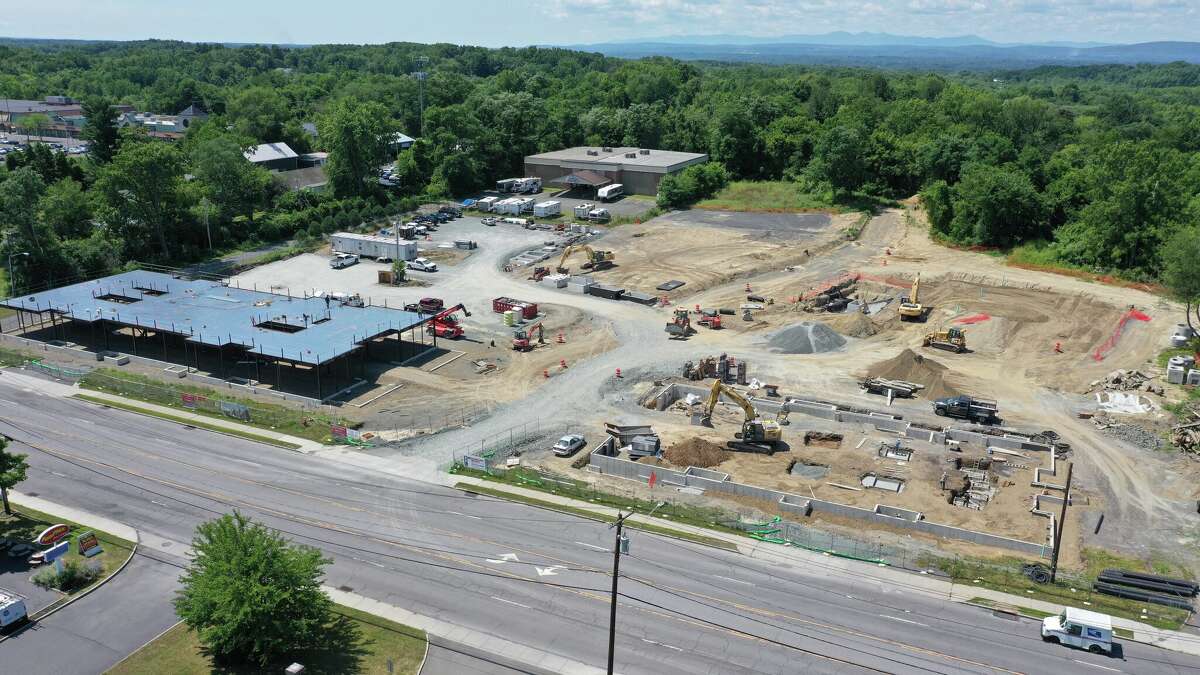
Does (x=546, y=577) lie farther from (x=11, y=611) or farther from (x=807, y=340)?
(x=807, y=340)

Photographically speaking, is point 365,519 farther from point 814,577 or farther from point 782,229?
point 782,229

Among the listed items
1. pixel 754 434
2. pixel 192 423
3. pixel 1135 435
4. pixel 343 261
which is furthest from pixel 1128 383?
pixel 343 261

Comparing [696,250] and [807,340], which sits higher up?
[696,250]

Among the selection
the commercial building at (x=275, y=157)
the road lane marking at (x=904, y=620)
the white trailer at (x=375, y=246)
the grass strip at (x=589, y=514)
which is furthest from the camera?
the commercial building at (x=275, y=157)

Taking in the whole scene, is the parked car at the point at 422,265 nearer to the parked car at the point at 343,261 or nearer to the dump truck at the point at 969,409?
the parked car at the point at 343,261

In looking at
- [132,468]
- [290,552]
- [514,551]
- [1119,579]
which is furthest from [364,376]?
[1119,579]

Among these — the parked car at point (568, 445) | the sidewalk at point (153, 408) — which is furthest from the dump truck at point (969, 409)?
the sidewalk at point (153, 408)

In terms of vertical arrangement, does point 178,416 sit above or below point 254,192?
below
